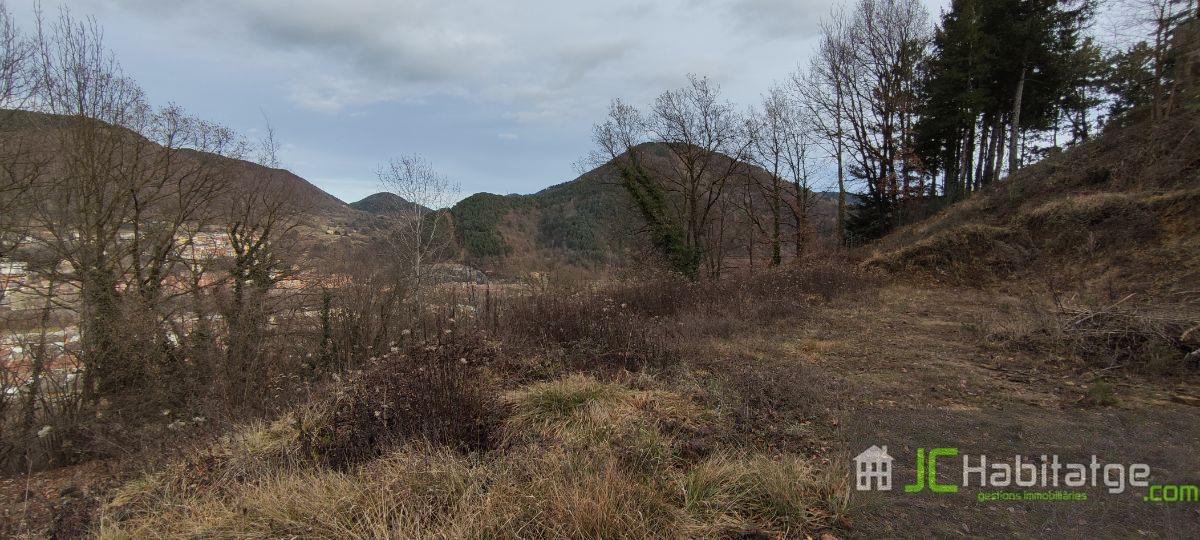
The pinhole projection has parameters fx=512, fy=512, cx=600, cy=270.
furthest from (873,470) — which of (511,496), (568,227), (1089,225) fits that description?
(568,227)

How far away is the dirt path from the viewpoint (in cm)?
256

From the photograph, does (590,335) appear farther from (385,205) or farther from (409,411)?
(385,205)

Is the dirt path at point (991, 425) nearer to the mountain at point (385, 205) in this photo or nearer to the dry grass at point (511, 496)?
the dry grass at point (511, 496)

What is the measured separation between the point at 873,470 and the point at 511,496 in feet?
7.21

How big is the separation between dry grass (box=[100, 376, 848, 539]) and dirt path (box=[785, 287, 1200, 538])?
49 centimetres

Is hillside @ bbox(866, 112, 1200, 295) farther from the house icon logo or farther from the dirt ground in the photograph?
the house icon logo

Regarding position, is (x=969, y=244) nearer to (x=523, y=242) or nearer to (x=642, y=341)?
(x=642, y=341)

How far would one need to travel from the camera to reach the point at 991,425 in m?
3.90

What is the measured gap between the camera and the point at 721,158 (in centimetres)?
2500

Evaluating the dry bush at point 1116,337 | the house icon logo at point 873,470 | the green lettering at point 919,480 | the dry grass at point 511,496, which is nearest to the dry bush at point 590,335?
the dry grass at point 511,496

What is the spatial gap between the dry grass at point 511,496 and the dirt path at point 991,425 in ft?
1.60

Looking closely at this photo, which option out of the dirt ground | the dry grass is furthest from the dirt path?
the dry grass

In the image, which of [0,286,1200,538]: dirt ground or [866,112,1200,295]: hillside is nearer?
[0,286,1200,538]: dirt ground

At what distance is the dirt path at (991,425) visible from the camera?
2.56m
